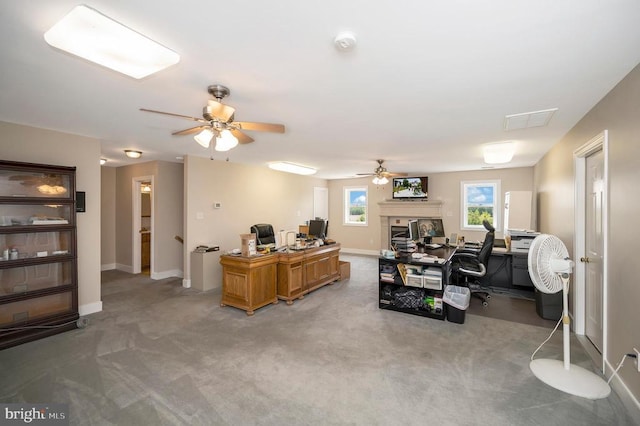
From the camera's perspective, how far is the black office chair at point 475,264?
155 inches

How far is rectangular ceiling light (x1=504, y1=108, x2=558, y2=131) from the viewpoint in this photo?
8.86 feet

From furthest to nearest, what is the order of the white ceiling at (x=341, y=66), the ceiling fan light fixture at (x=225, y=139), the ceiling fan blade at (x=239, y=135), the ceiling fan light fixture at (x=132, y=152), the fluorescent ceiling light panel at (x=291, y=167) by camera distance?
the fluorescent ceiling light panel at (x=291, y=167) < the ceiling fan light fixture at (x=132, y=152) < the ceiling fan blade at (x=239, y=135) < the ceiling fan light fixture at (x=225, y=139) < the white ceiling at (x=341, y=66)

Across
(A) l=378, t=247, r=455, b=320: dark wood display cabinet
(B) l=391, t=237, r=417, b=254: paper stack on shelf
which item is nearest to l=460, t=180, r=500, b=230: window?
(B) l=391, t=237, r=417, b=254: paper stack on shelf

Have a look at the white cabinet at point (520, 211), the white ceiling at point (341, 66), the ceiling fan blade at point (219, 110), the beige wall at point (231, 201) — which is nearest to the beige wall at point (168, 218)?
the beige wall at point (231, 201)

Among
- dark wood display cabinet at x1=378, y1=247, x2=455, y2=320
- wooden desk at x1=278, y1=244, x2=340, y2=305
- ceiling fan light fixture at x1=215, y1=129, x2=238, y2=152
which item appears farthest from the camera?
wooden desk at x1=278, y1=244, x2=340, y2=305

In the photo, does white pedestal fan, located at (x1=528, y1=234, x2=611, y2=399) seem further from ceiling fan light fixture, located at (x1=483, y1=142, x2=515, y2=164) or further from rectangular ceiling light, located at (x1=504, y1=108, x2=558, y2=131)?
ceiling fan light fixture, located at (x1=483, y1=142, x2=515, y2=164)

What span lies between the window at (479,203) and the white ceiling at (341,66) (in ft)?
11.1

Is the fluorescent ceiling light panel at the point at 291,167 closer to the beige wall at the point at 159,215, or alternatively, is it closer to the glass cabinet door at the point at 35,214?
the beige wall at the point at 159,215

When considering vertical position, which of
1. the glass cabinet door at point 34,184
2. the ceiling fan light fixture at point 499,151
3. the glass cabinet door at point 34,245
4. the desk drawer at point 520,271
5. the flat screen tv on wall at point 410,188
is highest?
the ceiling fan light fixture at point 499,151

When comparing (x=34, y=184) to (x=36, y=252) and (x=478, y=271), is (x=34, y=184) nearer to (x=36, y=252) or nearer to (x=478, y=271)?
(x=36, y=252)

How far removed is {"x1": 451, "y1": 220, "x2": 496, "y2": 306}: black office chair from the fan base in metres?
1.70

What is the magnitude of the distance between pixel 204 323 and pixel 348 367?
6.27 ft

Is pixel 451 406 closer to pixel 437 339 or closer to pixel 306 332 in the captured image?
pixel 437 339

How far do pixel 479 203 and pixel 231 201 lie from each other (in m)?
5.90
